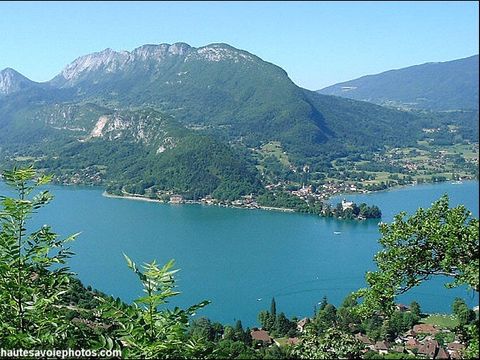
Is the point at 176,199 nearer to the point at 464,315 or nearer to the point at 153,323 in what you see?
the point at 464,315

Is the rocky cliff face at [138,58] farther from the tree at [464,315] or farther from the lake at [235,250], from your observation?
the tree at [464,315]

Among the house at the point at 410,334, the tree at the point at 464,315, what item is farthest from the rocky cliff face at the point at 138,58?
the tree at the point at 464,315

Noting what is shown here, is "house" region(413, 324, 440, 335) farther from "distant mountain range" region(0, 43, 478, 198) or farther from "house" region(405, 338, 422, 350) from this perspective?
"distant mountain range" region(0, 43, 478, 198)

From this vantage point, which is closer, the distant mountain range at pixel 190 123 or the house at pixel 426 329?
the house at pixel 426 329

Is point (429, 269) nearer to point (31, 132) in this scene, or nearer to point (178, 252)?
point (178, 252)

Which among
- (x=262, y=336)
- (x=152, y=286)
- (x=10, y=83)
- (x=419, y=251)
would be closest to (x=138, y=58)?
(x=10, y=83)

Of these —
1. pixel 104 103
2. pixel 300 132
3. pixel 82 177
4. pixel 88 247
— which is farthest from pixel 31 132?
pixel 88 247

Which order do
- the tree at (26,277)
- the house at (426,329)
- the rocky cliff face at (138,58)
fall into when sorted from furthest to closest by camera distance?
the rocky cliff face at (138,58)
the house at (426,329)
the tree at (26,277)
